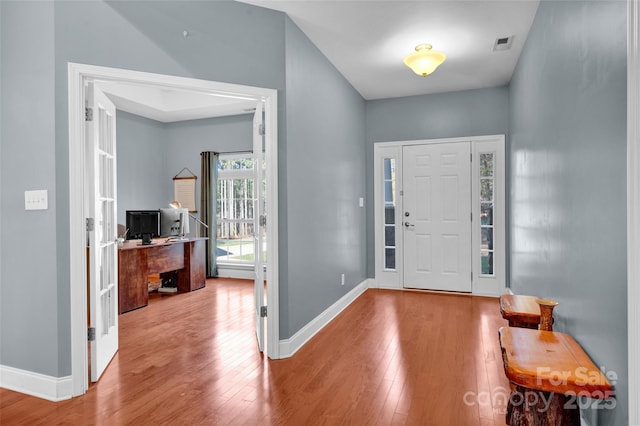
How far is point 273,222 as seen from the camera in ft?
9.39

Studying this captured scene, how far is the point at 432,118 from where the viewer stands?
5.05 m

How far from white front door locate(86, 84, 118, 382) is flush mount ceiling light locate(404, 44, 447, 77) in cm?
271

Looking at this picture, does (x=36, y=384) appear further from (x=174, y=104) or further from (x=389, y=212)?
(x=174, y=104)

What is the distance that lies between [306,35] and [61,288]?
9.25ft

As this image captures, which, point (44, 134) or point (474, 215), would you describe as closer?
point (44, 134)

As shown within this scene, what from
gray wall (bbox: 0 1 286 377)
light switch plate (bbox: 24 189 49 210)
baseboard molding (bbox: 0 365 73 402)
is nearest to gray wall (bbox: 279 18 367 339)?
gray wall (bbox: 0 1 286 377)

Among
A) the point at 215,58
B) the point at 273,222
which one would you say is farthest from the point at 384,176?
the point at 215,58

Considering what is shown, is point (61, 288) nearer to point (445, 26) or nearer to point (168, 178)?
point (445, 26)

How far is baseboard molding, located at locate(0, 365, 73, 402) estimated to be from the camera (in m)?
2.25

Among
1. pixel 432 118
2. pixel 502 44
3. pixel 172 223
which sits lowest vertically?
pixel 172 223

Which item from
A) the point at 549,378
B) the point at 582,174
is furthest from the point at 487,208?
the point at 549,378

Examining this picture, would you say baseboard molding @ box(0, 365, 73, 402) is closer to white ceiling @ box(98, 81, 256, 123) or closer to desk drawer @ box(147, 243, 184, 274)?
desk drawer @ box(147, 243, 184, 274)

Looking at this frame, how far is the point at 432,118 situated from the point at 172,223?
3965mm

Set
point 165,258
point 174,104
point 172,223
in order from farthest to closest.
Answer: point 174,104
point 172,223
point 165,258
